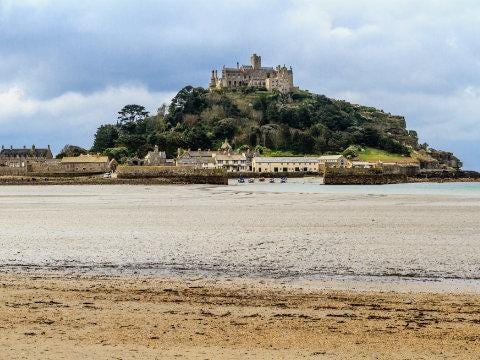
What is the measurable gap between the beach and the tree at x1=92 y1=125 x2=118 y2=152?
109891 mm

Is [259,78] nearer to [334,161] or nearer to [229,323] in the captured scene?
[334,161]

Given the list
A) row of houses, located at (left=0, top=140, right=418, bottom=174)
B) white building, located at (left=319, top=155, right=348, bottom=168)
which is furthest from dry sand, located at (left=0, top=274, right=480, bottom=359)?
white building, located at (left=319, top=155, right=348, bottom=168)

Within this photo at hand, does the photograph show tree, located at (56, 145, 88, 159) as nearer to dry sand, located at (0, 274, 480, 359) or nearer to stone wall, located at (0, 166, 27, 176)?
stone wall, located at (0, 166, 27, 176)

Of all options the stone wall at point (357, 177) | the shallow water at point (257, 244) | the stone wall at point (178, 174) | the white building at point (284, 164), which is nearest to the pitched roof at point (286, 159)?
the white building at point (284, 164)

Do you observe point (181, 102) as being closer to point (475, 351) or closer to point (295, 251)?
point (295, 251)

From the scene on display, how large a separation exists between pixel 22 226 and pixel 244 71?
141 meters

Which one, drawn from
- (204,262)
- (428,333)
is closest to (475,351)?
(428,333)

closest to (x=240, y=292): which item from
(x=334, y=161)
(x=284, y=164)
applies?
(x=284, y=164)

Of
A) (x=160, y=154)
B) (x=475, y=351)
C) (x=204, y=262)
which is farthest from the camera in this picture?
(x=160, y=154)

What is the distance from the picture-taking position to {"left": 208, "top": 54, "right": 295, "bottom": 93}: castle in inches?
6284

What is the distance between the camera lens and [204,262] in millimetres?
15828

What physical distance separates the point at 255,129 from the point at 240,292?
124506 millimetres

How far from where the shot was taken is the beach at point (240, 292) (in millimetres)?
8023

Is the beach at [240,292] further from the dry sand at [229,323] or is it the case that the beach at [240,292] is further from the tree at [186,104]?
the tree at [186,104]
